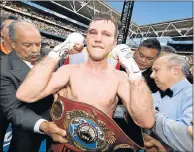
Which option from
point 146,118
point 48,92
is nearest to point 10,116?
point 48,92

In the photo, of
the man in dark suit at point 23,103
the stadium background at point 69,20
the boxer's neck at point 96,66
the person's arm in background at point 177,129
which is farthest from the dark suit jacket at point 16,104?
the stadium background at point 69,20

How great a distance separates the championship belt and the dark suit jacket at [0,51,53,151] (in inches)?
13.7

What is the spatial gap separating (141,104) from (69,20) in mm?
22772

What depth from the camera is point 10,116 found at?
4.77ft

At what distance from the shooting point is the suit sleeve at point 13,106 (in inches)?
55.2

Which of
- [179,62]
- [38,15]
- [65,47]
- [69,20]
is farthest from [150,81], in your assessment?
[69,20]

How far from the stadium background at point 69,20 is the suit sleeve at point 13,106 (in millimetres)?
17440

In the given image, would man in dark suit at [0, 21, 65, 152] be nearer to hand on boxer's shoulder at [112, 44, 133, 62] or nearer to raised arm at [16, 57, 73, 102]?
raised arm at [16, 57, 73, 102]

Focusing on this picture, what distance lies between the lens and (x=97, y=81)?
53.9 inches

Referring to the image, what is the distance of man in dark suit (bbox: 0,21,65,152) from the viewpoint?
1.38m

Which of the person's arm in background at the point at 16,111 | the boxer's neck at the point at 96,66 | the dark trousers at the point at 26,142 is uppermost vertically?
the boxer's neck at the point at 96,66

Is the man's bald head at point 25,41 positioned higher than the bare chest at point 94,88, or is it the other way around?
the man's bald head at point 25,41

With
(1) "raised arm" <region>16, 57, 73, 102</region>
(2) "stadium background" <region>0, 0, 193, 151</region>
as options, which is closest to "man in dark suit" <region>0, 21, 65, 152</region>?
(1) "raised arm" <region>16, 57, 73, 102</region>

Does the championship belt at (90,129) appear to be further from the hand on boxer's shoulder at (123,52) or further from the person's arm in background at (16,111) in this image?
the hand on boxer's shoulder at (123,52)
